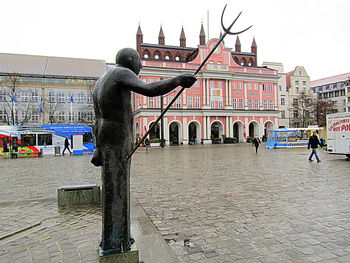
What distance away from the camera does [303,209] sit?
466 centimetres

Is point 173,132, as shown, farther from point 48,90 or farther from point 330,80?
point 330,80

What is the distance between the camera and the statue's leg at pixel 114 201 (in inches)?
101

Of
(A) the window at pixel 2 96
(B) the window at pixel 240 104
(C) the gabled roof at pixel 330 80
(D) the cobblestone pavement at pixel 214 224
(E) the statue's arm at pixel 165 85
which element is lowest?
(D) the cobblestone pavement at pixel 214 224

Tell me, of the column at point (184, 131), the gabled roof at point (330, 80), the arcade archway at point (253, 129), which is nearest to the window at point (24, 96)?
the column at point (184, 131)

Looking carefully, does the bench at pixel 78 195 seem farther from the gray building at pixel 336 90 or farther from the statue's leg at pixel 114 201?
the gray building at pixel 336 90

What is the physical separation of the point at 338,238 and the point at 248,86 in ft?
175

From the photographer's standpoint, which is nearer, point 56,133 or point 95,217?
point 95,217

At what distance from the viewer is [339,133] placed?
14.4m

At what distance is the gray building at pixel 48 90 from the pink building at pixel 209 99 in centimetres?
1056

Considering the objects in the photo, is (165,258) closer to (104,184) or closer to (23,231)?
(104,184)

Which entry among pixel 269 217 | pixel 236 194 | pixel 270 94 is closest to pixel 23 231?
pixel 269 217

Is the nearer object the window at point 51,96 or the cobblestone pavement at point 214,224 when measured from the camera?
the cobblestone pavement at point 214,224

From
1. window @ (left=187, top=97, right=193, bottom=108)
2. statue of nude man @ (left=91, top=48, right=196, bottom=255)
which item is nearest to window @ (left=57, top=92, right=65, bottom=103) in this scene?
window @ (left=187, top=97, right=193, bottom=108)

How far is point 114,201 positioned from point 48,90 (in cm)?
5281
